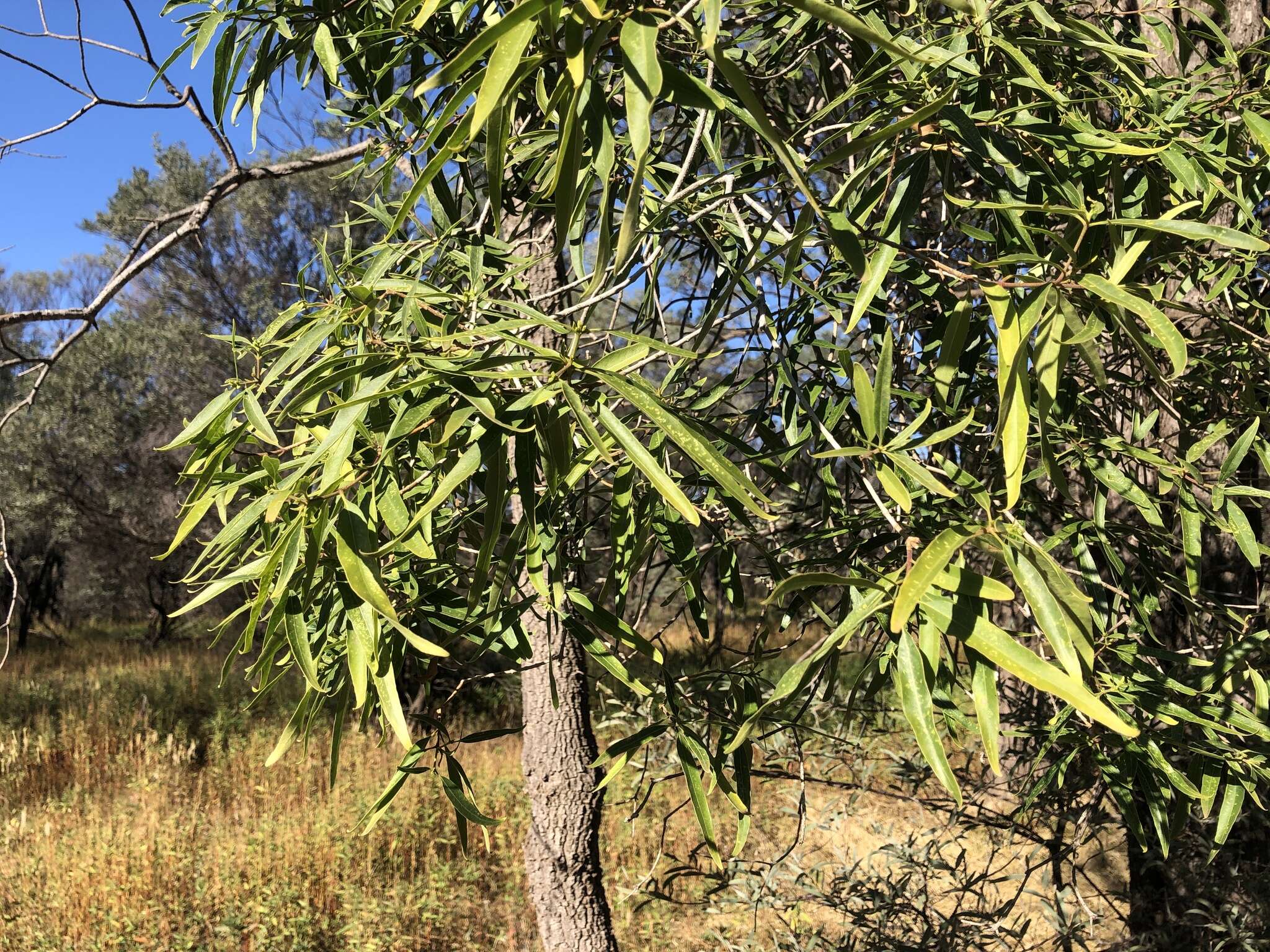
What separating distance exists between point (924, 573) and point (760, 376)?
0.62 m

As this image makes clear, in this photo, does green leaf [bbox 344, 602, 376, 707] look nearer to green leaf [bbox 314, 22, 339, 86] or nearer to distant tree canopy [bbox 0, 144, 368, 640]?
green leaf [bbox 314, 22, 339, 86]

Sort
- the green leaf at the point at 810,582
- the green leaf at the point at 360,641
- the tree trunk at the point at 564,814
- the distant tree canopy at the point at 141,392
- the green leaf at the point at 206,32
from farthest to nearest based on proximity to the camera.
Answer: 1. the distant tree canopy at the point at 141,392
2. the tree trunk at the point at 564,814
3. the green leaf at the point at 206,32
4. the green leaf at the point at 360,641
5. the green leaf at the point at 810,582

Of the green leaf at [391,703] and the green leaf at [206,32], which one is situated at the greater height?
the green leaf at [206,32]

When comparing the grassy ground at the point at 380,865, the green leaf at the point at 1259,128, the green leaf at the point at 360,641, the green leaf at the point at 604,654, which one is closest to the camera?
the green leaf at the point at 360,641

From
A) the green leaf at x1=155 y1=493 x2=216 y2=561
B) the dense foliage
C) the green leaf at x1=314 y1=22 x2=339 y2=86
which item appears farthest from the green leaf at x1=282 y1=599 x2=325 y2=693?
the green leaf at x1=314 y1=22 x2=339 y2=86

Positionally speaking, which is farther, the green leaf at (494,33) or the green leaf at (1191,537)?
the green leaf at (1191,537)

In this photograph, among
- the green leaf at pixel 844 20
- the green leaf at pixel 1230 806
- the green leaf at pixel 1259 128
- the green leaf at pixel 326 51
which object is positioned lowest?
the green leaf at pixel 1230 806

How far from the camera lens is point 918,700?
1.87ft

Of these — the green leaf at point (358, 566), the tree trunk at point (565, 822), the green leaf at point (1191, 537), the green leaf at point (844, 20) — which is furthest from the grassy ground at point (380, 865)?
the green leaf at point (844, 20)

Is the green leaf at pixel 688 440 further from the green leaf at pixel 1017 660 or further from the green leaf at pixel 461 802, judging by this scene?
the green leaf at pixel 461 802

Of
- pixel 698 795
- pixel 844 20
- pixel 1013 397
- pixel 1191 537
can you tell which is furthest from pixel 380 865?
pixel 844 20

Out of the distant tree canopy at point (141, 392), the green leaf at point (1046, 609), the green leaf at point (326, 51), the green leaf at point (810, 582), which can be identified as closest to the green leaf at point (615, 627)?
the green leaf at point (810, 582)

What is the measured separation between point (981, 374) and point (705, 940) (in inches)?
119

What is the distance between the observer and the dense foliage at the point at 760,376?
57cm
